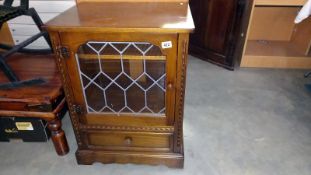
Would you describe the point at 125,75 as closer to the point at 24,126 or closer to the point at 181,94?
the point at 181,94

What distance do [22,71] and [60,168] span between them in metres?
0.59

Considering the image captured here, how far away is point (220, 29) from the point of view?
81.3 inches

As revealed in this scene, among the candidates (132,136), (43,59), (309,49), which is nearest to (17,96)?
(43,59)

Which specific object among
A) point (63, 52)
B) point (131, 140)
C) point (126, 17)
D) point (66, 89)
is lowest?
point (131, 140)

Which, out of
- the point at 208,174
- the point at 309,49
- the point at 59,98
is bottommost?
the point at 208,174

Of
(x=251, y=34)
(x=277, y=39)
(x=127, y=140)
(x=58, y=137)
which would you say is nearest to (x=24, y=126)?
(x=58, y=137)

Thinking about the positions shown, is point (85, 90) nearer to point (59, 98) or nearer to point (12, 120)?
point (59, 98)

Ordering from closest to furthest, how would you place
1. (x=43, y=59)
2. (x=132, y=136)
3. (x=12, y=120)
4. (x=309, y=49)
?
(x=132, y=136) → (x=12, y=120) → (x=43, y=59) → (x=309, y=49)

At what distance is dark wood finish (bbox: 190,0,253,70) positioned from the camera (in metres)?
1.92

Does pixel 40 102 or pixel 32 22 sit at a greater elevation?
pixel 32 22

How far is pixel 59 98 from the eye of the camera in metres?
1.21

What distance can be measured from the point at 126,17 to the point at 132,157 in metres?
0.69

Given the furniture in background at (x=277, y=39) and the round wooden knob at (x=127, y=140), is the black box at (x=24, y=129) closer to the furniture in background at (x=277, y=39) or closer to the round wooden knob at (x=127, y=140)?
the round wooden knob at (x=127, y=140)

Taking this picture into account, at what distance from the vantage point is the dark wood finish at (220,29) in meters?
1.92
